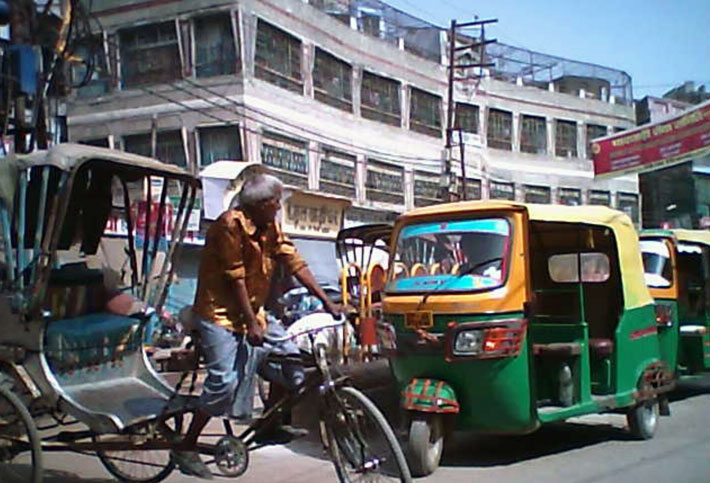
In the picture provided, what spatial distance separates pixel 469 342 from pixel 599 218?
198 centimetres

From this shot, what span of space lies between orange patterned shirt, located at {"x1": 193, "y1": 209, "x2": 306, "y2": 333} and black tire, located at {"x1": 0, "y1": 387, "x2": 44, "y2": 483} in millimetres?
1184

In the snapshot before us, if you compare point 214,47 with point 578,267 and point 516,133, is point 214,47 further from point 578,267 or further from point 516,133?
point 516,133

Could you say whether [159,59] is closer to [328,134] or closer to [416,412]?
[328,134]

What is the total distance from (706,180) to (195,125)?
96.6 feet

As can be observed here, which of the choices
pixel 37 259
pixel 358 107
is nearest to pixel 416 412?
pixel 37 259

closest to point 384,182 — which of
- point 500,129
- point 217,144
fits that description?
point 217,144

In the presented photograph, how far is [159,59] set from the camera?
21859 mm

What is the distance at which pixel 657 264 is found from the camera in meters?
9.25

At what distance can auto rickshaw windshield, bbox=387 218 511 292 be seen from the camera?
6.33 m

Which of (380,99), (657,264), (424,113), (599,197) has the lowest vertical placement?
(657,264)

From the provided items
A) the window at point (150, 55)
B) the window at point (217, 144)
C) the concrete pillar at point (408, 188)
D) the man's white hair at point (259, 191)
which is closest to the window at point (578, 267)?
the man's white hair at point (259, 191)

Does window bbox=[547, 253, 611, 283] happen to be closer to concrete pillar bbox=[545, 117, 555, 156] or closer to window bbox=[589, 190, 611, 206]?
concrete pillar bbox=[545, 117, 555, 156]

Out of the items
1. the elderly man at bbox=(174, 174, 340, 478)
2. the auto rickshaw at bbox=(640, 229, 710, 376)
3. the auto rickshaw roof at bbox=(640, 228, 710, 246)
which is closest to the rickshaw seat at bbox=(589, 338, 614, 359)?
the auto rickshaw at bbox=(640, 229, 710, 376)

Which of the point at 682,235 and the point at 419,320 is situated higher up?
the point at 682,235
